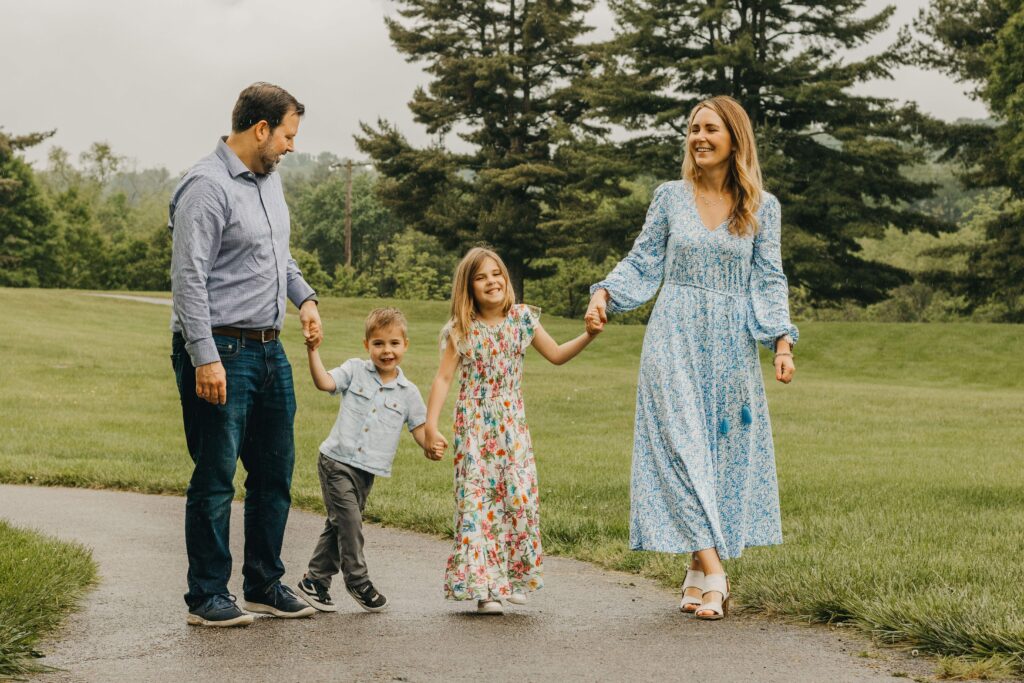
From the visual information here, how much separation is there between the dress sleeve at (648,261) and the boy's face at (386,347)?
928 millimetres

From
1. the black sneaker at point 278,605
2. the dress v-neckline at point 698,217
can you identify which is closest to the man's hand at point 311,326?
the black sneaker at point 278,605

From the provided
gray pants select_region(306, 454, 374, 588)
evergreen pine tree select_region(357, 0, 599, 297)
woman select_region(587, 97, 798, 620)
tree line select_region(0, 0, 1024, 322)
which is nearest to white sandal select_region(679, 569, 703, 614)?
woman select_region(587, 97, 798, 620)

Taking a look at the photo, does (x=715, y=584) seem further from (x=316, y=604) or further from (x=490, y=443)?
(x=316, y=604)

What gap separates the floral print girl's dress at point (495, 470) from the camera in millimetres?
5348

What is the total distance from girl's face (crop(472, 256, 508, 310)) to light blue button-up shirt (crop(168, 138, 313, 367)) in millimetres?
841

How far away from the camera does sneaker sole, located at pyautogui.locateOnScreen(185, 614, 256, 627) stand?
4.95 metres

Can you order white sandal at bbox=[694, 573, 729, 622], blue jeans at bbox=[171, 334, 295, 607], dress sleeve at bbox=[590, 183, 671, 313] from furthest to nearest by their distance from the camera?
dress sleeve at bbox=[590, 183, 671, 313]
white sandal at bbox=[694, 573, 729, 622]
blue jeans at bbox=[171, 334, 295, 607]

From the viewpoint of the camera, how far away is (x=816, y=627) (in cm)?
498

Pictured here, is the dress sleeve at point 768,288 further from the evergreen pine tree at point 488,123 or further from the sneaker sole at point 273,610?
the evergreen pine tree at point 488,123

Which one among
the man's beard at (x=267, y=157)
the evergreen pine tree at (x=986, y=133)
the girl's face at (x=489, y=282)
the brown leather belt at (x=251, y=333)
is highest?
the evergreen pine tree at (x=986, y=133)

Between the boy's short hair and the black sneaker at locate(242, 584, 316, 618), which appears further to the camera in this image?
the boy's short hair

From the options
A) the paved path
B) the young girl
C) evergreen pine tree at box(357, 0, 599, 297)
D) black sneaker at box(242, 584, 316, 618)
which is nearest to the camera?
the paved path

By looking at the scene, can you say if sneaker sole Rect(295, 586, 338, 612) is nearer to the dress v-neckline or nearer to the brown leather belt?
the brown leather belt

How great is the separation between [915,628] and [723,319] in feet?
5.04
